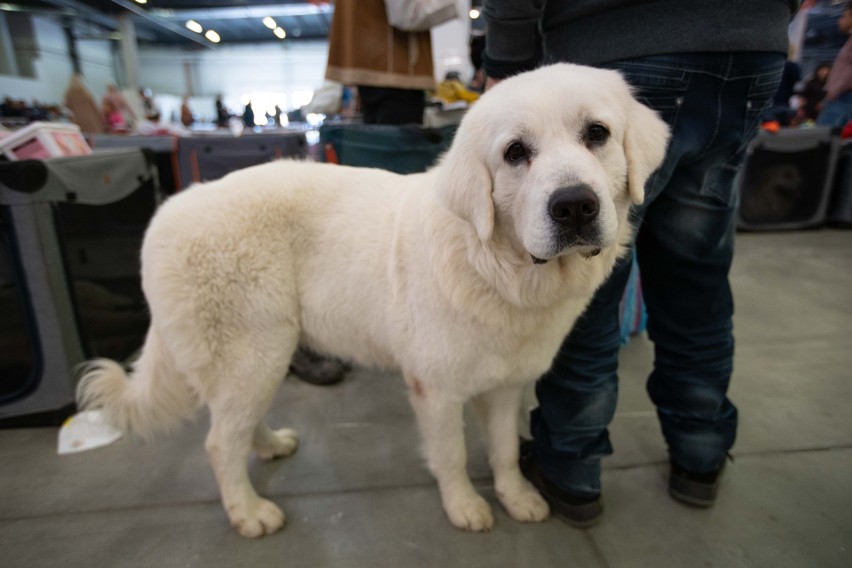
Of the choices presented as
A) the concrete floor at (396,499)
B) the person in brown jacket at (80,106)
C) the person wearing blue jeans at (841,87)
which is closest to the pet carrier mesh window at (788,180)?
→ the person wearing blue jeans at (841,87)

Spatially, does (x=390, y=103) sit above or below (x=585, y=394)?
above

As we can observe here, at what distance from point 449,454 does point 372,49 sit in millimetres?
2107

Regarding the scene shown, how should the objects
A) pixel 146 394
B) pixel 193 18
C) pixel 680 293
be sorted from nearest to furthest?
pixel 680 293
pixel 146 394
pixel 193 18

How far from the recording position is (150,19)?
748 inches

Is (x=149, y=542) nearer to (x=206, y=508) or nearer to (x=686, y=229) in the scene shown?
(x=206, y=508)

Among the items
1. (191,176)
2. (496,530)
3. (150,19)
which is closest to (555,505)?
(496,530)

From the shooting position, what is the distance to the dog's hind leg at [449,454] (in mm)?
1560

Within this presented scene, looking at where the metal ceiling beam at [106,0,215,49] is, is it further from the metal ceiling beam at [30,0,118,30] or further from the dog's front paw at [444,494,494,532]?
the dog's front paw at [444,494,494,532]

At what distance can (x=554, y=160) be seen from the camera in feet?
3.74

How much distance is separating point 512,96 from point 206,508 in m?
1.77

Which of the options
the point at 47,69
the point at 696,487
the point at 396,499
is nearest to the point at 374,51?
the point at 396,499

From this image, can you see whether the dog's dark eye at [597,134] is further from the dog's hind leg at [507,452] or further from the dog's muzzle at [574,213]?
the dog's hind leg at [507,452]

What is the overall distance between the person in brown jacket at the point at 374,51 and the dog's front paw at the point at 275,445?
1.84 meters

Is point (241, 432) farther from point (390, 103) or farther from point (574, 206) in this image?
point (390, 103)
